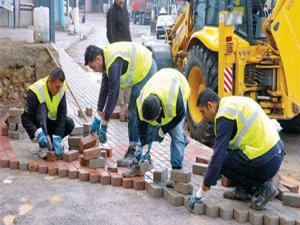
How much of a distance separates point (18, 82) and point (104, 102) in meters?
3.27

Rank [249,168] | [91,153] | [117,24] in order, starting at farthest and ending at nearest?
1. [117,24]
2. [91,153]
3. [249,168]

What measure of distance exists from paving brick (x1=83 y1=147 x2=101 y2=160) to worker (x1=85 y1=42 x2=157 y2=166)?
203 mm

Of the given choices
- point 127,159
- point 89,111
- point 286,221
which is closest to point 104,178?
point 127,159

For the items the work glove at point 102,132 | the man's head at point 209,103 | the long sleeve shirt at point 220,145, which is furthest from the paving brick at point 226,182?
the work glove at point 102,132

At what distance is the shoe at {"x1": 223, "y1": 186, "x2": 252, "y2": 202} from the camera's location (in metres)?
5.08

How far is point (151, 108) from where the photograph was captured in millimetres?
4871

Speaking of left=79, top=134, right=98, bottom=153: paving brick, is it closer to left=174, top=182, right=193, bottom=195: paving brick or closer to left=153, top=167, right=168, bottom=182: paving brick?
left=153, top=167, right=168, bottom=182: paving brick

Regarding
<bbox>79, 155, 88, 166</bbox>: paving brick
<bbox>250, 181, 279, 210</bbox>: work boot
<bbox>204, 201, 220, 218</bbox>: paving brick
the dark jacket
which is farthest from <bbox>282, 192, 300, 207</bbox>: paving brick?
the dark jacket

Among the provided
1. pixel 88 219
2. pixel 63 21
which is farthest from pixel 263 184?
pixel 63 21

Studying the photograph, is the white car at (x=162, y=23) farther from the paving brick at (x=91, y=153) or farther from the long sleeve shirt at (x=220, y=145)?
the long sleeve shirt at (x=220, y=145)

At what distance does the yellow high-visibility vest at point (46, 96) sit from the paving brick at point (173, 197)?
5.76 feet

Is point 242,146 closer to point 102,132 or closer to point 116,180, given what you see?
point 116,180

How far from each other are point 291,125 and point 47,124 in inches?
162

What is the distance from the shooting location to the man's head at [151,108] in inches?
192
